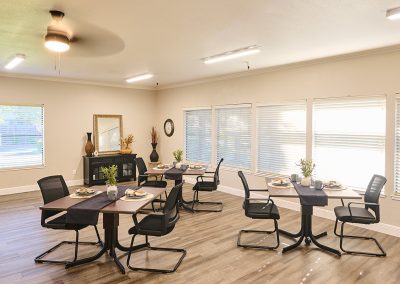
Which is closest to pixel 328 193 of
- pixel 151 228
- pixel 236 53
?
pixel 151 228

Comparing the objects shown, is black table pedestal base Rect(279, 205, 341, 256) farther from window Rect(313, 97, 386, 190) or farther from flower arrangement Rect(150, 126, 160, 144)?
flower arrangement Rect(150, 126, 160, 144)

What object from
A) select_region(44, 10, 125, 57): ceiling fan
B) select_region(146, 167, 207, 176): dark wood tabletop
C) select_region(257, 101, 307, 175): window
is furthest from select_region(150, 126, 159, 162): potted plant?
select_region(44, 10, 125, 57): ceiling fan

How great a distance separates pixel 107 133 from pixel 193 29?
5281mm

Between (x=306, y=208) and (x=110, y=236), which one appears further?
(x=306, y=208)

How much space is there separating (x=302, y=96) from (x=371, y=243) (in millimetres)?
2670

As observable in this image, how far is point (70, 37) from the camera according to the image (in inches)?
146

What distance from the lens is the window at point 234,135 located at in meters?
6.38

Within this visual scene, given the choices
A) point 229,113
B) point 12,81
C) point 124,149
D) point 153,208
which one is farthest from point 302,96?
point 12,81

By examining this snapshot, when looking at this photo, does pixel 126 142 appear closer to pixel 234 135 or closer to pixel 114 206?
pixel 234 135

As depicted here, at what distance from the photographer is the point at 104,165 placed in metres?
7.49

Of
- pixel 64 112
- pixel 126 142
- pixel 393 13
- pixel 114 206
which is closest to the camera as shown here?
pixel 393 13

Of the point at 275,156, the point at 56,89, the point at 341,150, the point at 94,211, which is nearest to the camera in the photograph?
the point at 94,211

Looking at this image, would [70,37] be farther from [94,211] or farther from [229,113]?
[229,113]

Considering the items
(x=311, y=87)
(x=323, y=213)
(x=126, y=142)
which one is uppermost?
(x=311, y=87)
